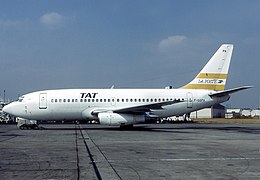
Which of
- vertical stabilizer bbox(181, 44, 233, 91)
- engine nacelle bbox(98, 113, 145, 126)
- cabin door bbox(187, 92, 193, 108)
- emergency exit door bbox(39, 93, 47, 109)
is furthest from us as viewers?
vertical stabilizer bbox(181, 44, 233, 91)

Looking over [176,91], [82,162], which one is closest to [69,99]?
[176,91]

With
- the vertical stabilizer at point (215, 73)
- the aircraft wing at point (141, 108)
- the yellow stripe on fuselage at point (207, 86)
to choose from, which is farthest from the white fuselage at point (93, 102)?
the vertical stabilizer at point (215, 73)

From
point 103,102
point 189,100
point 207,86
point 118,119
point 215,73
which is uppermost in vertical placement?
point 215,73

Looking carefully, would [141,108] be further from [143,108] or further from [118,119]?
[118,119]

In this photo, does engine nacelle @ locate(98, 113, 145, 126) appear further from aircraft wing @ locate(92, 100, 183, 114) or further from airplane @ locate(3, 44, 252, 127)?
aircraft wing @ locate(92, 100, 183, 114)

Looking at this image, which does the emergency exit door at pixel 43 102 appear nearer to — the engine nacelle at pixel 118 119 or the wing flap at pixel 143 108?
the engine nacelle at pixel 118 119

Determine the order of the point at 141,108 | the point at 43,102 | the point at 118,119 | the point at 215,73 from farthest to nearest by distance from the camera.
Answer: the point at 215,73 → the point at 43,102 → the point at 118,119 → the point at 141,108

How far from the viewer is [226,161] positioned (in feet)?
37.2

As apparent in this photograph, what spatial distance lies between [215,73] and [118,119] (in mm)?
10975

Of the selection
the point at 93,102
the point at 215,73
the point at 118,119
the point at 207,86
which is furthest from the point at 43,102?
the point at 215,73

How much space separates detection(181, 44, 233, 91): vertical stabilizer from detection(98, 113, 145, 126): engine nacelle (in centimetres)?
732

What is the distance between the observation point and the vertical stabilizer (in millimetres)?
34750

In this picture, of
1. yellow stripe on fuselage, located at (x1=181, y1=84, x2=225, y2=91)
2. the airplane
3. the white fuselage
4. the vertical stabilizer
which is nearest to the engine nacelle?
the airplane

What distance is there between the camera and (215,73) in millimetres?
34812
